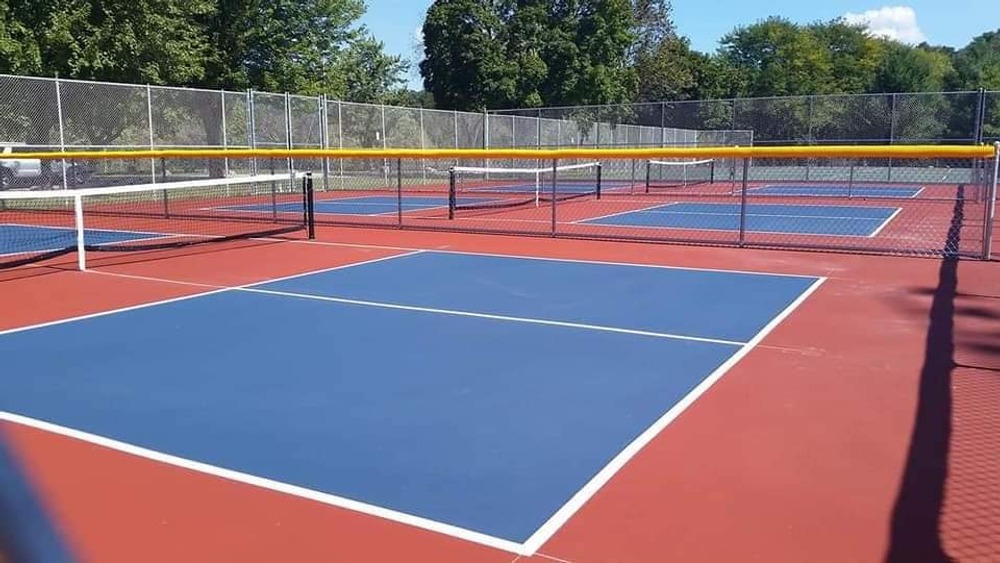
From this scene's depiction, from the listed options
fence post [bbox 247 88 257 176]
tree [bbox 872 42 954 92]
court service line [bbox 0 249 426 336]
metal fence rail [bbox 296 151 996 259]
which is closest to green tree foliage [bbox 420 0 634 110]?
metal fence rail [bbox 296 151 996 259]

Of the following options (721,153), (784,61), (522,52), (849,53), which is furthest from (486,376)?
(849,53)

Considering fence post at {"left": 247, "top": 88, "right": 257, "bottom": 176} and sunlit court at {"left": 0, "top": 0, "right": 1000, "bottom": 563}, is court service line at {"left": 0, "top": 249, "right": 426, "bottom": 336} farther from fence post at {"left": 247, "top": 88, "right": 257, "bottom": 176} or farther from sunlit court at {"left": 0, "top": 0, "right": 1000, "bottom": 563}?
fence post at {"left": 247, "top": 88, "right": 257, "bottom": 176}

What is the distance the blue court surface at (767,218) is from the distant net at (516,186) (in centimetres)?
215

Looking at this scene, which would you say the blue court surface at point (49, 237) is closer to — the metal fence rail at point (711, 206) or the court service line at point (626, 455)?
the metal fence rail at point (711, 206)

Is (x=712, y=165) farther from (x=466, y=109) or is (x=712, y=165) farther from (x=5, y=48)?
(x=5, y=48)

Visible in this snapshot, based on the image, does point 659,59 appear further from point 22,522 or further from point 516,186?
point 22,522

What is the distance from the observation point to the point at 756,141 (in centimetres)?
3509

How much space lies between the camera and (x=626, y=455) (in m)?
4.55

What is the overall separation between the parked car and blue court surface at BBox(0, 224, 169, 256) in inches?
159

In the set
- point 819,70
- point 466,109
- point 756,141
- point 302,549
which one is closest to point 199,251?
point 302,549

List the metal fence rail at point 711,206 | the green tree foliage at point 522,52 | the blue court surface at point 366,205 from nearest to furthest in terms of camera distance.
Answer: the metal fence rail at point 711,206 → the blue court surface at point 366,205 → the green tree foliage at point 522,52

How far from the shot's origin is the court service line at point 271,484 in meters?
3.62

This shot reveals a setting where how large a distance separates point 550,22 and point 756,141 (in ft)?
76.6

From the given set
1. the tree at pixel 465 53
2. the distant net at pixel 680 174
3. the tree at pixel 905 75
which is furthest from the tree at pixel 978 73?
the distant net at pixel 680 174
